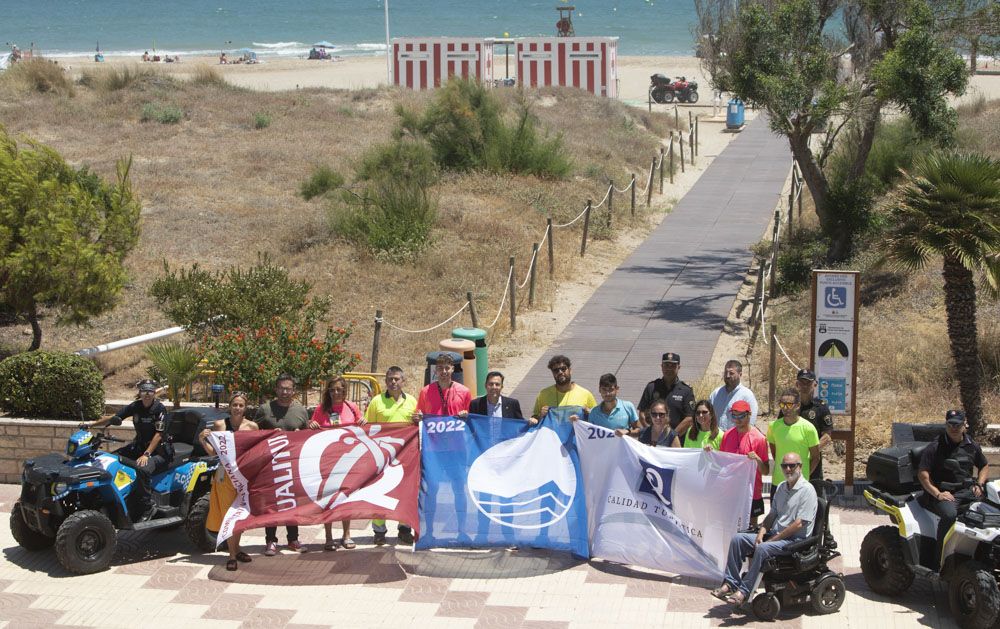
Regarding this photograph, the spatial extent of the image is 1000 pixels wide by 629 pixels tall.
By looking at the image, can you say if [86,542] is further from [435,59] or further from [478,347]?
[435,59]

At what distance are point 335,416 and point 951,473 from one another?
4.92m

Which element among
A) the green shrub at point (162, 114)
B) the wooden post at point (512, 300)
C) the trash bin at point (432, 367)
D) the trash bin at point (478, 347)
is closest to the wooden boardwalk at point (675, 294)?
the trash bin at point (478, 347)

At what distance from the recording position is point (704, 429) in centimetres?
956

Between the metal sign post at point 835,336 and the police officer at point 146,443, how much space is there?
19.5ft

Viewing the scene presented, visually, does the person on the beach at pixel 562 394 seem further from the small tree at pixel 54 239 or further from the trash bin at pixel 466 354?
A: the small tree at pixel 54 239

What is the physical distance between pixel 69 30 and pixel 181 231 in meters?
117

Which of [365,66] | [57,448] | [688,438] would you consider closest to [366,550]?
[688,438]

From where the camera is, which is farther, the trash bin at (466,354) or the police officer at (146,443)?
the trash bin at (466,354)

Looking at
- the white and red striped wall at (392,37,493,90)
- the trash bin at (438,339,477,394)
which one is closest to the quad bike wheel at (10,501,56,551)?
the trash bin at (438,339,477,394)

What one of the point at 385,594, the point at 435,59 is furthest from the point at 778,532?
the point at 435,59

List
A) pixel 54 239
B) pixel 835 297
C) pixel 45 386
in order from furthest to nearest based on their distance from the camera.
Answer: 1. pixel 54 239
2. pixel 45 386
3. pixel 835 297

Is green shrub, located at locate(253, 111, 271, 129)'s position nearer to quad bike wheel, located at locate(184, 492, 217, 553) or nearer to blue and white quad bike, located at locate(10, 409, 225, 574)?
blue and white quad bike, located at locate(10, 409, 225, 574)

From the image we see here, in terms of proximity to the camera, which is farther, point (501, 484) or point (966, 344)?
point (966, 344)

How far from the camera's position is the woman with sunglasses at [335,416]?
1013 centimetres
